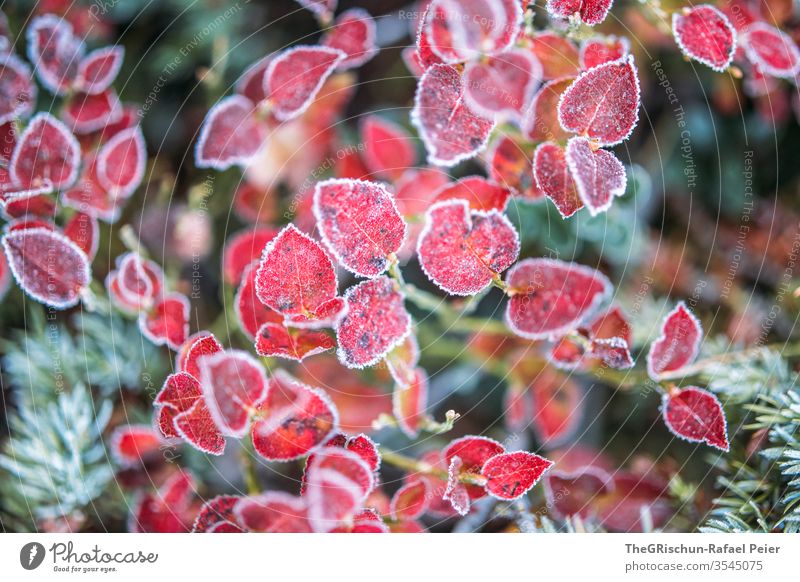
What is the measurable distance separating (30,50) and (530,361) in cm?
28

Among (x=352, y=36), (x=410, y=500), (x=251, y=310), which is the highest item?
(x=352, y=36)

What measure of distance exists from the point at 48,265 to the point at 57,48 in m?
0.10

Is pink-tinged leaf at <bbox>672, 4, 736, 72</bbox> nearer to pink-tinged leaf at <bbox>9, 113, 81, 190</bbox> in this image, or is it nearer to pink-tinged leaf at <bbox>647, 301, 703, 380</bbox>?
pink-tinged leaf at <bbox>647, 301, 703, 380</bbox>

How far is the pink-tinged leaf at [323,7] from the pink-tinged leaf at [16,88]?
5.3 inches

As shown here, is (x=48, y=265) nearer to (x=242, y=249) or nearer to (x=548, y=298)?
(x=242, y=249)

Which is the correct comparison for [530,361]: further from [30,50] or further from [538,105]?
[30,50]

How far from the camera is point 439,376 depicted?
12.8 inches

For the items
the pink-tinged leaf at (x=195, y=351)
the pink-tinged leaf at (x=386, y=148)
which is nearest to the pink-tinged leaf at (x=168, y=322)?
the pink-tinged leaf at (x=195, y=351)

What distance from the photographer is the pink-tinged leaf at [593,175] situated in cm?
26

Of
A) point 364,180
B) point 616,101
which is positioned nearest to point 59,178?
→ point 364,180

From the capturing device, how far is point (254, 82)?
0.30 meters
